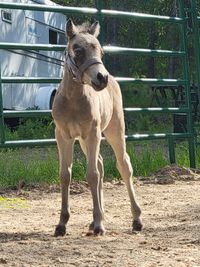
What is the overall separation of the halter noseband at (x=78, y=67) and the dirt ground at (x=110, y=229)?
1.17 meters

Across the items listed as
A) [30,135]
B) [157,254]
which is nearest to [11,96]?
[30,135]

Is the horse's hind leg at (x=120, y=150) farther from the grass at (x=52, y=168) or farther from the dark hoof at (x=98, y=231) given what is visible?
the grass at (x=52, y=168)

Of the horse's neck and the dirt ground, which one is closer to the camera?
the dirt ground

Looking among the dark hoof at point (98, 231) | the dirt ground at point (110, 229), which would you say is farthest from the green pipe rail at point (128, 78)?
the dark hoof at point (98, 231)

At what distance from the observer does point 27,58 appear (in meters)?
14.9

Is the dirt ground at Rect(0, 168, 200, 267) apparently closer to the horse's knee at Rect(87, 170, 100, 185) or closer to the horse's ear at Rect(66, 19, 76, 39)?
the horse's knee at Rect(87, 170, 100, 185)

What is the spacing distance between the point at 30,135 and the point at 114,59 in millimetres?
7044

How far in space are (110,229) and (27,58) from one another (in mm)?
9640

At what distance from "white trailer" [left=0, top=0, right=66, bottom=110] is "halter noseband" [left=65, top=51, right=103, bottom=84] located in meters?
8.28

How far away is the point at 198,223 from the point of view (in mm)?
5871

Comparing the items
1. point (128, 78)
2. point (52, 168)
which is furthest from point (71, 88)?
point (128, 78)

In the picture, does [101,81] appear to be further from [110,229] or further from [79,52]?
[110,229]

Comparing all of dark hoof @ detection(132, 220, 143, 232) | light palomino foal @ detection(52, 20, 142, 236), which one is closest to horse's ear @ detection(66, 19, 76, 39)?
light palomino foal @ detection(52, 20, 142, 236)

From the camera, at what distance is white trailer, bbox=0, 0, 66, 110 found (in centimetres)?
1429
